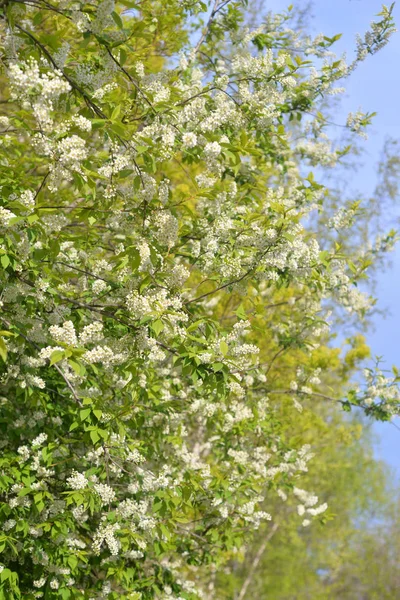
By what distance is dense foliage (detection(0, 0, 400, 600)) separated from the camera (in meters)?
3.13

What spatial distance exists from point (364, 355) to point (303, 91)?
133 inches

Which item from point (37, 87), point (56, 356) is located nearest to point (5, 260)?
point (56, 356)

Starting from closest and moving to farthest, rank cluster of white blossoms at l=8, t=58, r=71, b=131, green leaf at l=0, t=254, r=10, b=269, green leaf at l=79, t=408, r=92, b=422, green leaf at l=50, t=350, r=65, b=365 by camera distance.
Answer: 1. cluster of white blossoms at l=8, t=58, r=71, b=131
2. green leaf at l=50, t=350, r=65, b=365
3. green leaf at l=0, t=254, r=10, b=269
4. green leaf at l=79, t=408, r=92, b=422

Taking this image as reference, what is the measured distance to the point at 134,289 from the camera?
11.1 feet

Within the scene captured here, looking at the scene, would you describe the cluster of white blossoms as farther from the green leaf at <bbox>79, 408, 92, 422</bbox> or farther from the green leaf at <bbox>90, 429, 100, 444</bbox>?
the green leaf at <bbox>90, 429, 100, 444</bbox>

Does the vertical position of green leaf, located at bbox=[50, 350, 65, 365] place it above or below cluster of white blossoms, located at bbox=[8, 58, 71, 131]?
below

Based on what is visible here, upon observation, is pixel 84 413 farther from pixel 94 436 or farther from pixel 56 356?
pixel 56 356

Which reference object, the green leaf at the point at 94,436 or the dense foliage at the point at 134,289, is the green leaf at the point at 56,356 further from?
the green leaf at the point at 94,436

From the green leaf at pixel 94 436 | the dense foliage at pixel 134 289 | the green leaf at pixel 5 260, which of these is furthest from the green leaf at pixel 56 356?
the green leaf at pixel 94 436

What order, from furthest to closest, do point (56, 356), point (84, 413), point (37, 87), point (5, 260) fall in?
1. point (84, 413)
2. point (5, 260)
3. point (56, 356)
4. point (37, 87)

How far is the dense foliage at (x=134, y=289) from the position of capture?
3129mm

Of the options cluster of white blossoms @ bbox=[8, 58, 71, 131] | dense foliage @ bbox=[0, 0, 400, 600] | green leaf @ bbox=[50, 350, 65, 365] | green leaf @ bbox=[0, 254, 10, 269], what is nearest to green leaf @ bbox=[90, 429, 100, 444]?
dense foliage @ bbox=[0, 0, 400, 600]

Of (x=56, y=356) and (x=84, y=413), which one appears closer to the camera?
(x=56, y=356)

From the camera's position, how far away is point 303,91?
5.53 meters
